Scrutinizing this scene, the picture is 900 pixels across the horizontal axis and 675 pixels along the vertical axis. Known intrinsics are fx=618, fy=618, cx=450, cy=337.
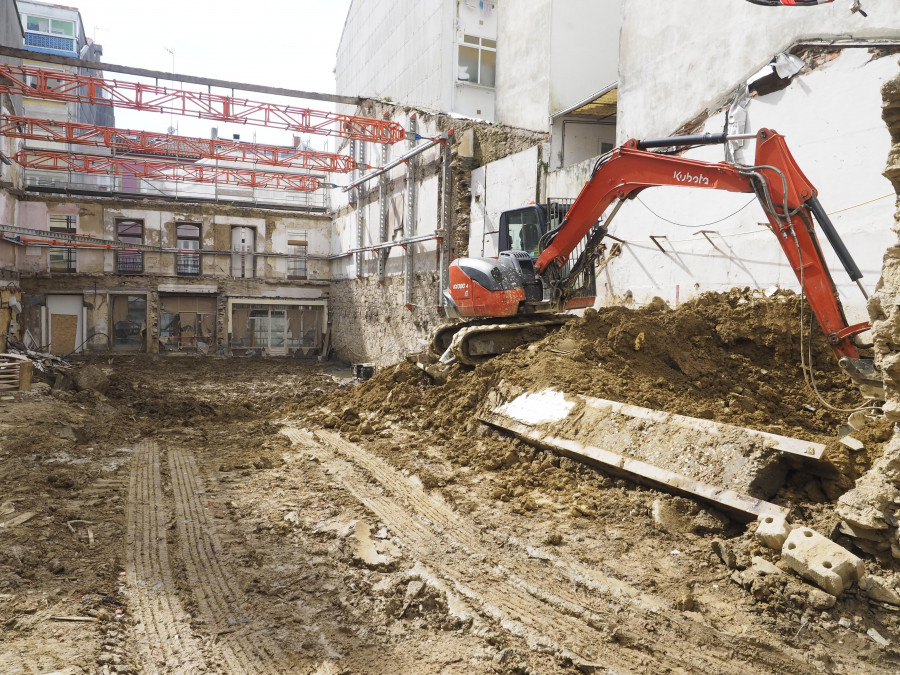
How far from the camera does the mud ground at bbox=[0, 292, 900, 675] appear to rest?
361 cm

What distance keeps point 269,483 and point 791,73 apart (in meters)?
8.61

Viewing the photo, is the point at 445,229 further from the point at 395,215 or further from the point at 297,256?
the point at 297,256

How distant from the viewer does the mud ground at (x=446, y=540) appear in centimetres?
361

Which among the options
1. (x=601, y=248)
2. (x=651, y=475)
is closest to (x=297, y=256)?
(x=601, y=248)

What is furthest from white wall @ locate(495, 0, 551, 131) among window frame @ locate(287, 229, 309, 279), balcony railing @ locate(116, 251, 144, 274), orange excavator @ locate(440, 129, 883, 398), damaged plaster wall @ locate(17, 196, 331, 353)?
balcony railing @ locate(116, 251, 144, 274)

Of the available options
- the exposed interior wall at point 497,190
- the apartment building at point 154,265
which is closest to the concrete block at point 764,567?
the exposed interior wall at point 497,190

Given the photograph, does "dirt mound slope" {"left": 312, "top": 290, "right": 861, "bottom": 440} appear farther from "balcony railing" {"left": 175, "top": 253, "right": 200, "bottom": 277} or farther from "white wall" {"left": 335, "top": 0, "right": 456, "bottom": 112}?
"balcony railing" {"left": 175, "top": 253, "right": 200, "bottom": 277}

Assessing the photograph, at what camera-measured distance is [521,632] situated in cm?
373

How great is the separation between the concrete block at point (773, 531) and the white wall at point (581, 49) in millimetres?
13037

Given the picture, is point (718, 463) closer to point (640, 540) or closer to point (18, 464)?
point (640, 540)

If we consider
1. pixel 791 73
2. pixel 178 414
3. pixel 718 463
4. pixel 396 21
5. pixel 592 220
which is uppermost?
pixel 396 21

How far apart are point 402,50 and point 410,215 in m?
11.3

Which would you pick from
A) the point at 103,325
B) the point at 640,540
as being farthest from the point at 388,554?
the point at 103,325

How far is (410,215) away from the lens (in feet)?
59.8
